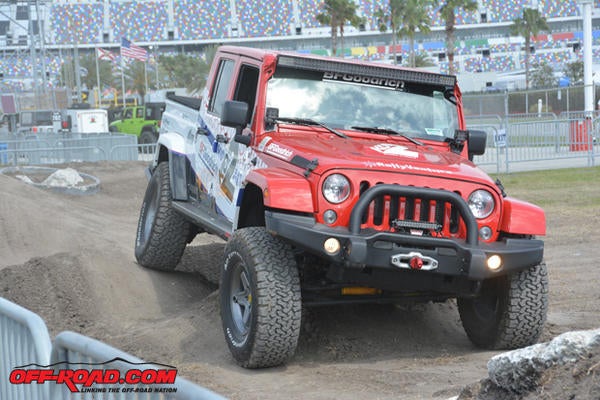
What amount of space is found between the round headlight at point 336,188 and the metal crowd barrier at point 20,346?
260 cm

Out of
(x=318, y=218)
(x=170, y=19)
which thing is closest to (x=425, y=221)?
(x=318, y=218)

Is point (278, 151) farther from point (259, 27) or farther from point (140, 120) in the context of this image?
point (259, 27)

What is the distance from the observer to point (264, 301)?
19.8 feet

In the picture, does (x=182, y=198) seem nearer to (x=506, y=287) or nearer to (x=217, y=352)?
(x=217, y=352)

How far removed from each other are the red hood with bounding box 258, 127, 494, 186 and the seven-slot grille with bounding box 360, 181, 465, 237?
22cm

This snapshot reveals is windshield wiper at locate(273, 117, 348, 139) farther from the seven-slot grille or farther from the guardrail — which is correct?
the guardrail

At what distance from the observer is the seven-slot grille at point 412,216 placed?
6.12 m

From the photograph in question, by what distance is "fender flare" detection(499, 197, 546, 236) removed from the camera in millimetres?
6375

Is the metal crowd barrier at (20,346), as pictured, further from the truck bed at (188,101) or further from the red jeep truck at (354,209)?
the truck bed at (188,101)

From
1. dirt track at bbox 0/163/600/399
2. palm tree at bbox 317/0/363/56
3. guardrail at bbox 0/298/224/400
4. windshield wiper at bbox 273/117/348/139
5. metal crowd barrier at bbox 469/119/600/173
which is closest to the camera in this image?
guardrail at bbox 0/298/224/400

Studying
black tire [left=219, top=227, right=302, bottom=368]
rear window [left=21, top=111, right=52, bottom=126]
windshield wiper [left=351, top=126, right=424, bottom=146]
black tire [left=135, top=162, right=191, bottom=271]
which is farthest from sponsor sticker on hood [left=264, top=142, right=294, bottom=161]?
rear window [left=21, top=111, right=52, bottom=126]

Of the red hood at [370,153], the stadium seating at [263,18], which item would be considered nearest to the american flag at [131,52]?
the red hood at [370,153]

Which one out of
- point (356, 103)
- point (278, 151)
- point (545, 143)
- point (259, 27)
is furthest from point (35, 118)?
point (259, 27)

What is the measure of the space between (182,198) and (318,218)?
320 cm
